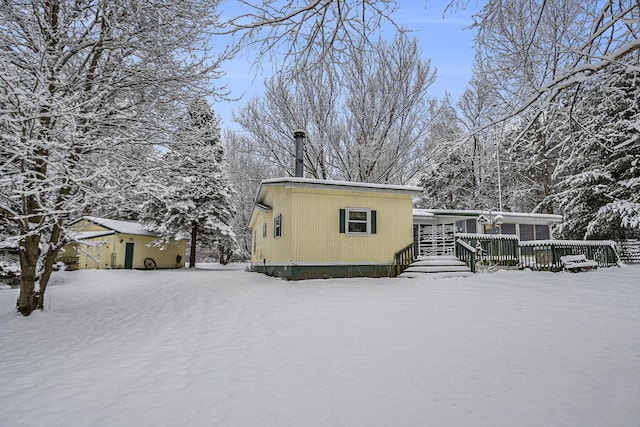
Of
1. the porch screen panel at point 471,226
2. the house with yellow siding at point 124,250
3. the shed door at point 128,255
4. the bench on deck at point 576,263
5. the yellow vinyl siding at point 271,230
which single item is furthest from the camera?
the shed door at point 128,255

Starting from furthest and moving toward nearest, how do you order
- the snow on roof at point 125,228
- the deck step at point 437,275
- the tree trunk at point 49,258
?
1. the snow on roof at point 125,228
2. the deck step at point 437,275
3. the tree trunk at point 49,258

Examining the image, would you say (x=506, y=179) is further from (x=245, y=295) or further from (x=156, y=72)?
(x=156, y=72)

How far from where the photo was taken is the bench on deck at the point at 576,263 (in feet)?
44.8

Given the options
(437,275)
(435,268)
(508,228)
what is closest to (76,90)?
(437,275)

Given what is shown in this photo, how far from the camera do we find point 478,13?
12.3 ft

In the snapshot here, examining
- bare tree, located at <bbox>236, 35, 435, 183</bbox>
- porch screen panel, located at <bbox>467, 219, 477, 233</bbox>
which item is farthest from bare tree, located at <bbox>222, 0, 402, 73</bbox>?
porch screen panel, located at <bbox>467, 219, 477, 233</bbox>

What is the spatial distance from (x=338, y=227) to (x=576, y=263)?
966cm

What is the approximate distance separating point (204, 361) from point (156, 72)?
19.0ft

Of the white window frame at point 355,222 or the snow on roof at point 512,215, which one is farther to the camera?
the snow on roof at point 512,215

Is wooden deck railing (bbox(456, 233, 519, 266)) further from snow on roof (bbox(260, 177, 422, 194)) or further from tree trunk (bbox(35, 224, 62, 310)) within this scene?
tree trunk (bbox(35, 224, 62, 310))

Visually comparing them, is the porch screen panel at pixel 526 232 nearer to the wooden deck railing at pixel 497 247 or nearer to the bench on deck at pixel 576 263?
→ the bench on deck at pixel 576 263

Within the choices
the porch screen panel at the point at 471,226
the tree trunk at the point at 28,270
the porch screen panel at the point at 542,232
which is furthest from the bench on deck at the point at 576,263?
the tree trunk at the point at 28,270

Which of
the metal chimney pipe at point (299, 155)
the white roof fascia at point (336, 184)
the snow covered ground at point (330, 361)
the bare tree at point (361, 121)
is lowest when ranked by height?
the snow covered ground at point (330, 361)

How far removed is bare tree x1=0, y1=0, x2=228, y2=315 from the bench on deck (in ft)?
47.2
